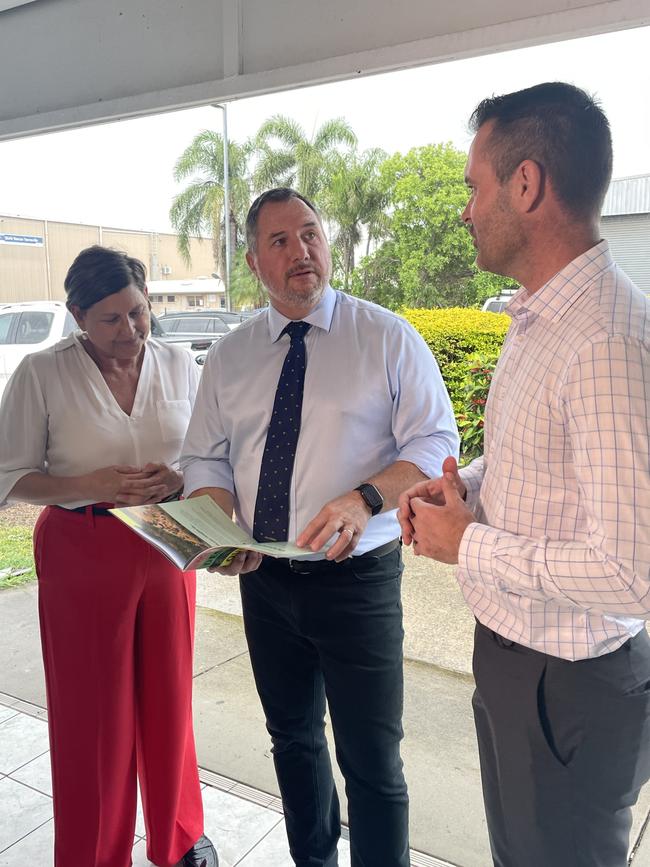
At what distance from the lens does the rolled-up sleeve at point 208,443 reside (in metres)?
1.94

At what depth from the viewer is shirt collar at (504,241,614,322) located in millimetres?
1142

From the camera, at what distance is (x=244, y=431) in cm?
191

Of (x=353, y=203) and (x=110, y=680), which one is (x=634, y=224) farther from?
(x=353, y=203)

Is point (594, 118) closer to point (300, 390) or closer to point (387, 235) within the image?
point (300, 390)

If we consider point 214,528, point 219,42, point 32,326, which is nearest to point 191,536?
point 214,528

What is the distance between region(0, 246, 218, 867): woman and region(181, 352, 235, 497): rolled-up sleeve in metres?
0.11

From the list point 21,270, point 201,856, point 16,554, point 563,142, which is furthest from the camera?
point 21,270

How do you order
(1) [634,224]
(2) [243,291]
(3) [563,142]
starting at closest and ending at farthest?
(3) [563,142] → (1) [634,224] → (2) [243,291]

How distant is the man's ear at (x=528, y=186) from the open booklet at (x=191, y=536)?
0.76 meters

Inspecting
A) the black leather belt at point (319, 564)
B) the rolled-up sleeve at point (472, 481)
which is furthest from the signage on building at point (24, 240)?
the rolled-up sleeve at point (472, 481)

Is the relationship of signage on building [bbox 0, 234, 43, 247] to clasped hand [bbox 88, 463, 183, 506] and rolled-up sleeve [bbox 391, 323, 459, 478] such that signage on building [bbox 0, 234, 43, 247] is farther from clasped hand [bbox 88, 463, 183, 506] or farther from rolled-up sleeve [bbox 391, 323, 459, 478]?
rolled-up sleeve [bbox 391, 323, 459, 478]

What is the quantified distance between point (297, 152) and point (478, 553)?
11551mm

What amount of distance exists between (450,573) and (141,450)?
3198mm

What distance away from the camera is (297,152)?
38.2 ft
